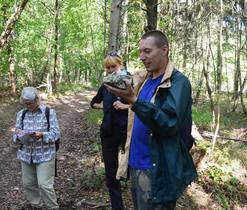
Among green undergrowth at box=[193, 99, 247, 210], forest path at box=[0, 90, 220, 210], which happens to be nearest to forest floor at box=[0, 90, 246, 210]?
forest path at box=[0, 90, 220, 210]

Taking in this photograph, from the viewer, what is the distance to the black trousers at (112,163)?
546cm

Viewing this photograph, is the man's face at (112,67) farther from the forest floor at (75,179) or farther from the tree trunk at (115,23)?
the forest floor at (75,179)

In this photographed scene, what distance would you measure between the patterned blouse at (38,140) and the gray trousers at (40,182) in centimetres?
12

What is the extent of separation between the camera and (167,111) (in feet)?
9.93

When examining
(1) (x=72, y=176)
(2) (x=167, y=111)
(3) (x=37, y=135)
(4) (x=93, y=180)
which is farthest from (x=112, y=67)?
(1) (x=72, y=176)

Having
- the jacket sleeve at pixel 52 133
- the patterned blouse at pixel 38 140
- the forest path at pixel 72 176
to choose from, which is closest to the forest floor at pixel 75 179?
the forest path at pixel 72 176

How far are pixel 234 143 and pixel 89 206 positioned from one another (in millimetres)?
6554

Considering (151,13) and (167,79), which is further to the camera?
(151,13)

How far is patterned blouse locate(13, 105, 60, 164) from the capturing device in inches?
221

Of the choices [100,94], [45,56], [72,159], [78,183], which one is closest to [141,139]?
[100,94]

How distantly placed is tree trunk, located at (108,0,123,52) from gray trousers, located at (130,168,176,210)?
3.91m

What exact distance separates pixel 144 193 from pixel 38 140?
102 inches

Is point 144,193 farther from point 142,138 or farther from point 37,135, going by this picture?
point 37,135

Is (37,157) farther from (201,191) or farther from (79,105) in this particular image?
(79,105)
